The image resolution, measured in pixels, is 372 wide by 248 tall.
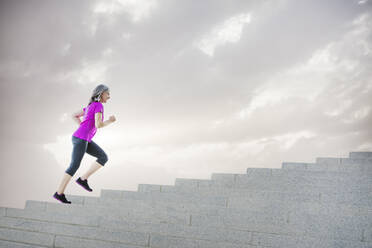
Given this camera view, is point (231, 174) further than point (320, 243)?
Yes

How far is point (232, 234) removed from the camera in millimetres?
4949

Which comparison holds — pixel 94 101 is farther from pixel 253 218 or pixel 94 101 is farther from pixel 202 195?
pixel 253 218

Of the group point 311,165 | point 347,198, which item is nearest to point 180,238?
point 347,198

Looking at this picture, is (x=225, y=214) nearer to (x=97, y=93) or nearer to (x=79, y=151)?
(x=79, y=151)

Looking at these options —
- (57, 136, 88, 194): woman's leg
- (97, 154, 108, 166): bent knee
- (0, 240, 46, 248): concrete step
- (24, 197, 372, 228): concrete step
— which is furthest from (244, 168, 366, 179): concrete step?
(0, 240, 46, 248): concrete step

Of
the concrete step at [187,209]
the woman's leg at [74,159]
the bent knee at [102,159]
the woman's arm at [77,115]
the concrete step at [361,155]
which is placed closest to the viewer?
the concrete step at [187,209]

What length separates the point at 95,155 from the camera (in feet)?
21.5

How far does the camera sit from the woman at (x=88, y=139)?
6.17 meters

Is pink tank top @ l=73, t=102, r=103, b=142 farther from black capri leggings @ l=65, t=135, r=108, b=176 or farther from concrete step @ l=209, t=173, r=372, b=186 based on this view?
Answer: concrete step @ l=209, t=173, r=372, b=186

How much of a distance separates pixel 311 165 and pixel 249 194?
1.81 metres

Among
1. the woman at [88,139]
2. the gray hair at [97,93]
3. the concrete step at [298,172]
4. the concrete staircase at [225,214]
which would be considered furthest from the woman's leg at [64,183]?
the concrete step at [298,172]

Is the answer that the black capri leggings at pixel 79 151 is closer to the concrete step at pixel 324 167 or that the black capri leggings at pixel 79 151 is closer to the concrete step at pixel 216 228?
the concrete step at pixel 216 228

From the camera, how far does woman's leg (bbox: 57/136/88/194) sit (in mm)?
6129

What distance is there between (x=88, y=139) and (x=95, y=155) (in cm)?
37
